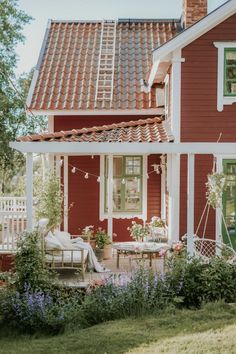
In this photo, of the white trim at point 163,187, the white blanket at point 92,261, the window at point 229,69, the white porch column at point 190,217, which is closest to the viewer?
the white porch column at point 190,217

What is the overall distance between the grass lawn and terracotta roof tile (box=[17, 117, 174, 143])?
4277 millimetres

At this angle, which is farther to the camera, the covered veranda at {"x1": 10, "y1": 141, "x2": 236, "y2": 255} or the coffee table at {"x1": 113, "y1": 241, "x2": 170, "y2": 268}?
the coffee table at {"x1": 113, "y1": 241, "x2": 170, "y2": 268}

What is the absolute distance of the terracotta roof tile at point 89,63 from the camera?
16.7 m

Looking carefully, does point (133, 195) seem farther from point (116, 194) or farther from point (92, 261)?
point (92, 261)

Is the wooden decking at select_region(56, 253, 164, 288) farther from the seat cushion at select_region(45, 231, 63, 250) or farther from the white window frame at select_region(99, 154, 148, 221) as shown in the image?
the white window frame at select_region(99, 154, 148, 221)

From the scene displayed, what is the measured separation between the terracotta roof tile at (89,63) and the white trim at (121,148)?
4943 mm

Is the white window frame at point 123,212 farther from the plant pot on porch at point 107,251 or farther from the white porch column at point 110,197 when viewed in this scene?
the plant pot on porch at point 107,251

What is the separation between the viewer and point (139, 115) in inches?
671

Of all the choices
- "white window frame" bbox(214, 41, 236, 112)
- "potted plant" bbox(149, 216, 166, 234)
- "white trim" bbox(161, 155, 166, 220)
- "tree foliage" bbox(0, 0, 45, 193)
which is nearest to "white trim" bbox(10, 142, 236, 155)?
"white window frame" bbox(214, 41, 236, 112)

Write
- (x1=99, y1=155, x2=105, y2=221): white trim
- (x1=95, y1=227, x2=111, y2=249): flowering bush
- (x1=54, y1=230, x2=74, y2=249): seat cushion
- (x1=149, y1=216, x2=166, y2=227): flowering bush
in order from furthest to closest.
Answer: (x1=99, y1=155, x2=105, y2=221): white trim, (x1=149, y1=216, x2=166, y2=227): flowering bush, (x1=95, y1=227, x2=111, y2=249): flowering bush, (x1=54, y1=230, x2=74, y2=249): seat cushion

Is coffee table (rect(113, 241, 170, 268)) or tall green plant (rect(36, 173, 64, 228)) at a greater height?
tall green plant (rect(36, 173, 64, 228))

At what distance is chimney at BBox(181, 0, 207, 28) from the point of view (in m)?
16.5

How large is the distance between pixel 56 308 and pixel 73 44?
36.6 feet

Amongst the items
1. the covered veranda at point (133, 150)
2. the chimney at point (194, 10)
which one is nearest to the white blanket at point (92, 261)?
the covered veranda at point (133, 150)
